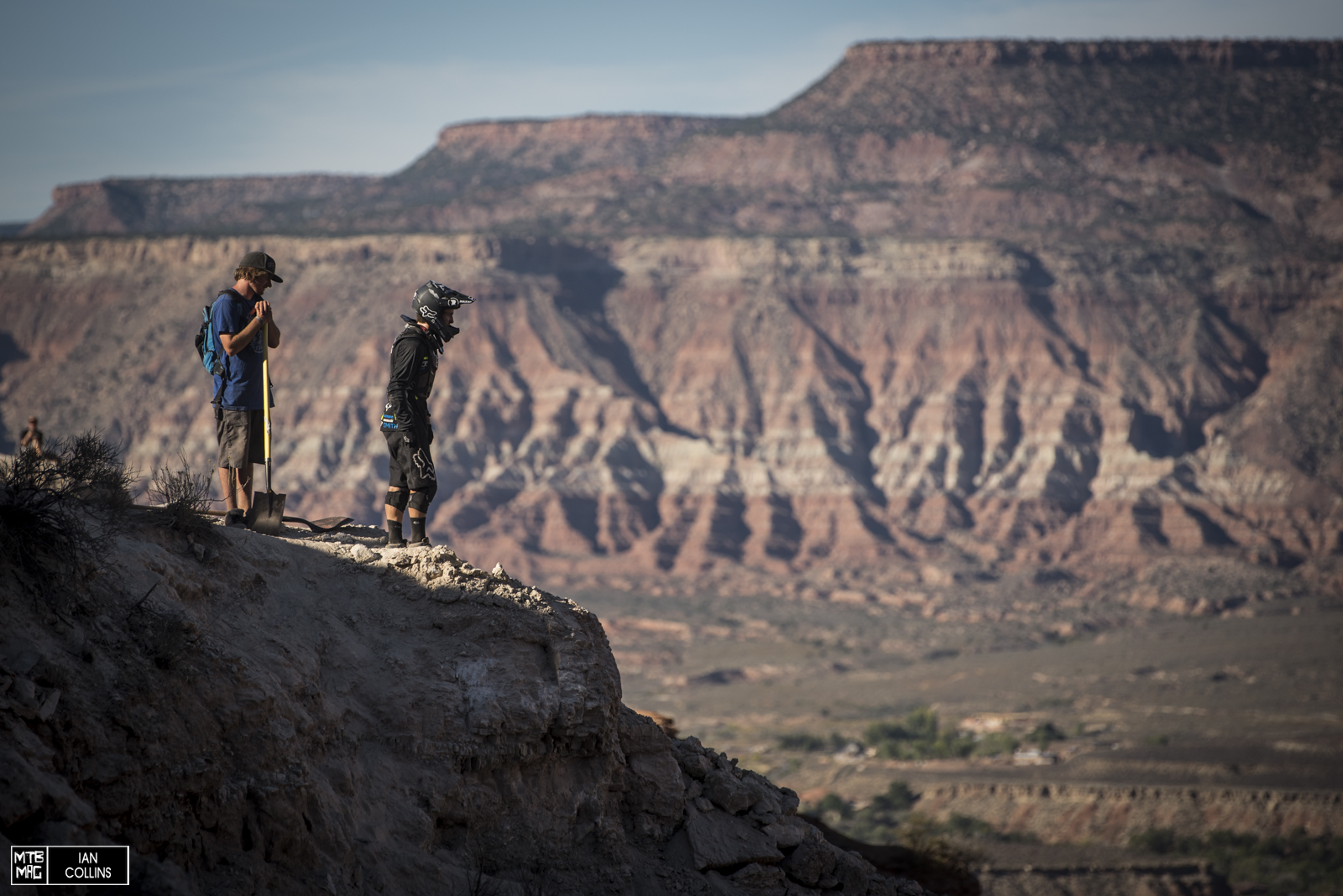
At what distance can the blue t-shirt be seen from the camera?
11.6 m

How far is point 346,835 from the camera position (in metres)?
9.14

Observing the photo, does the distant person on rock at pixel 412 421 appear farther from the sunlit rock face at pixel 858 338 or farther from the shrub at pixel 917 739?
the sunlit rock face at pixel 858 338

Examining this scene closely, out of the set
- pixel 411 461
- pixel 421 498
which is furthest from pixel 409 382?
pixel 421 498

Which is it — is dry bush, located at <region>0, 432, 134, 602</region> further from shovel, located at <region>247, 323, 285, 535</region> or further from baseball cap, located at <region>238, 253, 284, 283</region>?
baseball cap, located at <region>238, 253, 284, 283</region>

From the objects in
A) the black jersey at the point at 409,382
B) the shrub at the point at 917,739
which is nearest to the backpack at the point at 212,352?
the black jersey at the point at 409,382

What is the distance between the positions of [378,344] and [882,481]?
4652 cm

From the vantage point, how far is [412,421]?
11844 millimetres

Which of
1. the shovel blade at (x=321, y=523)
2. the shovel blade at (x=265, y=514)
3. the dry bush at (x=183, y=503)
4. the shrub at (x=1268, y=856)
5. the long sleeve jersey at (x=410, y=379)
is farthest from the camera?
the shrub at (x=1268, y=856)

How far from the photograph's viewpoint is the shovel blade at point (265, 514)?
11.7m

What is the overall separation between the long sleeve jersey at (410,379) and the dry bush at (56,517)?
7.62ft

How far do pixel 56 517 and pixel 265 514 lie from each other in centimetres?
304

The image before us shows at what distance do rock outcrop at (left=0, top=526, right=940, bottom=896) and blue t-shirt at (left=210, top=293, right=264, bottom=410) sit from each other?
1.32m

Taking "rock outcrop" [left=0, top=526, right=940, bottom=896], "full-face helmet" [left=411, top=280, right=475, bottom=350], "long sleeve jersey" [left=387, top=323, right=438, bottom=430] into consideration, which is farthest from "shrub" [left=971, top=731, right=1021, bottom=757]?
"long sleeve jersey" [left=387, top=323, right=438, bottom=430]

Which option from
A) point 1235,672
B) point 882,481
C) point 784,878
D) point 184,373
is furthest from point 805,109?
point 784,878
